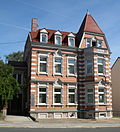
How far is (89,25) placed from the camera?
29.9m

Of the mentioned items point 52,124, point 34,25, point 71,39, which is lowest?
point 52,124

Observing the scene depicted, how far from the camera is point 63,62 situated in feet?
88.1

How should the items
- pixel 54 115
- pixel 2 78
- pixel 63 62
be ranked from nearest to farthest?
pixel 2 78, pixel 54 115, pixel 63 62

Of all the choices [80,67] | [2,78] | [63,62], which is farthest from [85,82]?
[2,78]

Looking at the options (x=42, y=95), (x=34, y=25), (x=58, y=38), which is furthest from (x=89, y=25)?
(x=42, y=95)

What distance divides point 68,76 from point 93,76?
341 centimetres

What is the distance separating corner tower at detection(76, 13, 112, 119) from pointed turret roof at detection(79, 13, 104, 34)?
182 mm

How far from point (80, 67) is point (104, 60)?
3638mm

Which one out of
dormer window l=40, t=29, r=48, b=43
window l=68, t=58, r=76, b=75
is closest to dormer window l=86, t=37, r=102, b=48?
window l=68, t=58, r=76, b=75

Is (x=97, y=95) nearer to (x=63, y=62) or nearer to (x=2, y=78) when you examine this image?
(x=63, y=62)

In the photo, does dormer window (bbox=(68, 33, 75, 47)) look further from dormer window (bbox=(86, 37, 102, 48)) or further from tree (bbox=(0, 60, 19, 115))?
tree (bbox=(0, 60, 19, 115))

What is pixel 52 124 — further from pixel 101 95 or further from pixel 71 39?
pixel 71 39

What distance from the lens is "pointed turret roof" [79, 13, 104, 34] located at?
29.3 m

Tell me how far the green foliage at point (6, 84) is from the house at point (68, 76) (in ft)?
7.46
